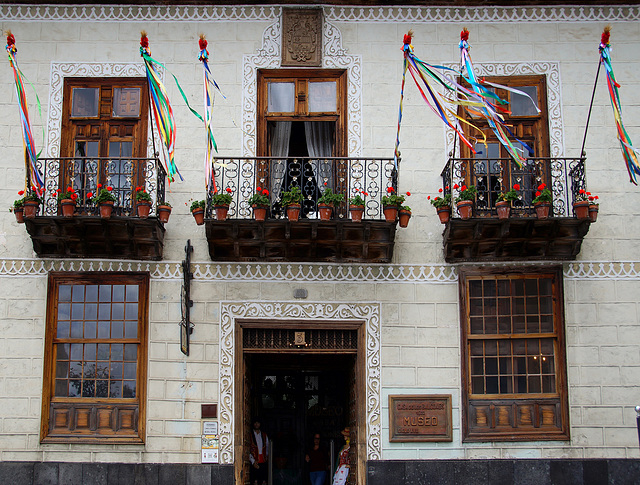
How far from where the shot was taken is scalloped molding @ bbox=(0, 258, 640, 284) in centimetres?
1257

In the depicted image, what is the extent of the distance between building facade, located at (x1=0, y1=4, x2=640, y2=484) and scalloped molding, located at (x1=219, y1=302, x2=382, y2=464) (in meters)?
0.03

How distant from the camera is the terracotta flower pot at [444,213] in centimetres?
1213

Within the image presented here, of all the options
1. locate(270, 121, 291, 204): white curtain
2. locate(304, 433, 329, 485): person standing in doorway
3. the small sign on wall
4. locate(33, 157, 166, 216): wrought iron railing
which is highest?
locate(270, 121, 291, 204): white curtain

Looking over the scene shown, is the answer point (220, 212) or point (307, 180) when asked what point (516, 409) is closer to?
point (307, 180)

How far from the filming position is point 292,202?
1195cm

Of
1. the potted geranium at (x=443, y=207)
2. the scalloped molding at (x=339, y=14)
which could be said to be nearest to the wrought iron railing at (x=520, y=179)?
the potted geranium at (x=443, y=207)

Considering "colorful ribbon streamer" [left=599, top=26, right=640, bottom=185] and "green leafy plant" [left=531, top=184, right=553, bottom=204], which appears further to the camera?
"green leafy plant" [left=531, top=184, right=553, bottom=204]

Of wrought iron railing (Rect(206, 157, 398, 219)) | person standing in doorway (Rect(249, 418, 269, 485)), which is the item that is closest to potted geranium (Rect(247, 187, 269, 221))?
wrought iron railing (Rect(206, 157, 398, 219))

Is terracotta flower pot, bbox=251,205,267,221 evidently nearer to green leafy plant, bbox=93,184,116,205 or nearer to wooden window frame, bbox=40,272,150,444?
green leafy plant, bbox=93,184,116,205

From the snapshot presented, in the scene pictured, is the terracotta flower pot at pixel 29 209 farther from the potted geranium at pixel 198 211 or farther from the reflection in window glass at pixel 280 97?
the reflection in window glass at pixel 280 97

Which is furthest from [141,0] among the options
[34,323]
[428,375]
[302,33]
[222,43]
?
[428,375]

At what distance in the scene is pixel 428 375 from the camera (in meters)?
12.3

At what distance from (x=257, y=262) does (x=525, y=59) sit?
582cm

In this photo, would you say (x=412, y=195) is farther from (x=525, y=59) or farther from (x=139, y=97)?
(x=139, y=97)
